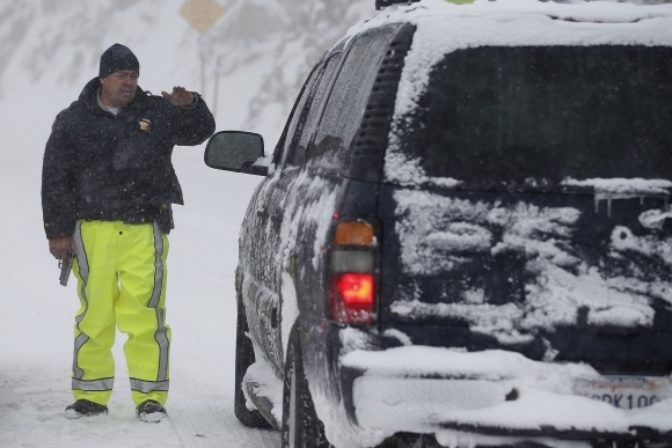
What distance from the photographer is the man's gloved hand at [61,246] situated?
25.6 ft

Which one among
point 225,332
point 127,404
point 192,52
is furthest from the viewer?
point 192,52

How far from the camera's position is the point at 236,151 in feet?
23.6

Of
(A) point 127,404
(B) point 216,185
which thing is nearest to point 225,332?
(A) point 127,404

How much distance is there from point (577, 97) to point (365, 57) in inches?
35.0

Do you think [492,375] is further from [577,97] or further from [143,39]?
[143,39]

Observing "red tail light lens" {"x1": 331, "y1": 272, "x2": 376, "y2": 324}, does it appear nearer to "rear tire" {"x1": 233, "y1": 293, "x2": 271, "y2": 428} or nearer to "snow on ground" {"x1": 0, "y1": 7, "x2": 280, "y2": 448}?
"snow on ground" {"x1": 0, "y1": 7, "x2": 280, "y2": 448}

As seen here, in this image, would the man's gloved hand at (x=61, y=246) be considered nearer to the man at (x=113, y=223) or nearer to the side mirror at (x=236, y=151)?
the man at (x=113, y=223)

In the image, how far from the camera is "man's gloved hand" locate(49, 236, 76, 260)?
7.79 meters

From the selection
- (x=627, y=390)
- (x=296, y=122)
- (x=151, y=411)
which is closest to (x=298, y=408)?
(x=627, y=390)

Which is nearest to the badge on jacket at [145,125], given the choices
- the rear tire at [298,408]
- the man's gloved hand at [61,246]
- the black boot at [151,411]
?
the man's gloved hand at [61,246]

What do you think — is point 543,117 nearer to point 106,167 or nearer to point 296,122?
point 296,122

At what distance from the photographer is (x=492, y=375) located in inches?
178

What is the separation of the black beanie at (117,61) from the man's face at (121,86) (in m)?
0.02

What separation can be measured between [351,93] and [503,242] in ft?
3.13
